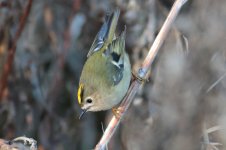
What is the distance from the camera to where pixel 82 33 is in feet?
17.6

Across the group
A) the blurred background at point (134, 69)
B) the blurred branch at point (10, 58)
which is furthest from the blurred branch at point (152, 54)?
the blurred branch at point (10, 58)

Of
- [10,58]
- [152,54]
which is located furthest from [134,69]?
[10,58]

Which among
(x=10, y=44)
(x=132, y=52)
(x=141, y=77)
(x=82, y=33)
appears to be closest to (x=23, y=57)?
(x=10, y=44)

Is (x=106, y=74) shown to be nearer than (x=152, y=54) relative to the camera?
No

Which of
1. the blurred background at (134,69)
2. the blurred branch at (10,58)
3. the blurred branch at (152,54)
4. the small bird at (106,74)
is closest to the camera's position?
the blurred background at (134,69)

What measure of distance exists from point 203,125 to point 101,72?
3.55 feet

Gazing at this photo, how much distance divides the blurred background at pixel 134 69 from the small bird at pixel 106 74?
0.26 metres

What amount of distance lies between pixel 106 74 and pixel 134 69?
1.86 feet

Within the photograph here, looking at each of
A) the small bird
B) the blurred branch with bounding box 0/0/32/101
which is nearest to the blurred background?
the blurred branch with bounding box 0/0/32/101

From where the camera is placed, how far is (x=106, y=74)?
3.84 m

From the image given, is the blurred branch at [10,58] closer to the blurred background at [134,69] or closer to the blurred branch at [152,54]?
the blurred background at [134,69]

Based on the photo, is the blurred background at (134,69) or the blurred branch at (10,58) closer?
the blurred background at (134,69)

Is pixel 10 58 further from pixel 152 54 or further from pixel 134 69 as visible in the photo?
pixel 152 54

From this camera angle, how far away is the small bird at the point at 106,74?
143 inches
